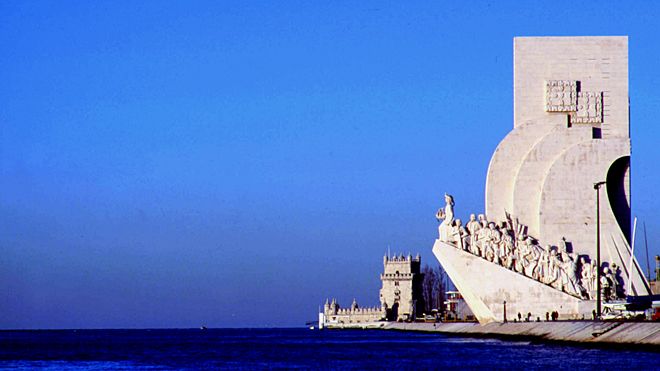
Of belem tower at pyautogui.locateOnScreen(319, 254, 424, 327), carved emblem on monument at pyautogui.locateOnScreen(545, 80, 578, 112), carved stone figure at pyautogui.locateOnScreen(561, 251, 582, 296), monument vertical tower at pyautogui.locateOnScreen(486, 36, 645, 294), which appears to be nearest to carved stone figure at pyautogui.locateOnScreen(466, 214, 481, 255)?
monument vertical tower at pyautogui.locateOnScreen(486, 36, 645, 294)

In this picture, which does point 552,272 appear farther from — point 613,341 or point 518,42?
point 613,341

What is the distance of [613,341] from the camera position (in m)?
33.3

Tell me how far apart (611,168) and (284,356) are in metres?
17.1

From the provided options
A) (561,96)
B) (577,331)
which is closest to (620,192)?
(561,96)

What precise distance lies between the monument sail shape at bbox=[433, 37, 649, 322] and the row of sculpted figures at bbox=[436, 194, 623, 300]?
3cm

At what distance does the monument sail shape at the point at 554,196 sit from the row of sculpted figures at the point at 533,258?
34 millimetres

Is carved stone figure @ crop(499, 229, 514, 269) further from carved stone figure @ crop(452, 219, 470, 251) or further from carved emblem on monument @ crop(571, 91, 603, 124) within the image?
carved emblem on monument @ crop(571, 91, 603, 124)

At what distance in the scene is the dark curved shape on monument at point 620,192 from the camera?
50469 millimetres

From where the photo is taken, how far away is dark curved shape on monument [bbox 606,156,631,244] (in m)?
50.5

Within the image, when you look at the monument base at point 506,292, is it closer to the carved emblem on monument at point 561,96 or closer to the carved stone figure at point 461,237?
the carved stone figure at point 461,237

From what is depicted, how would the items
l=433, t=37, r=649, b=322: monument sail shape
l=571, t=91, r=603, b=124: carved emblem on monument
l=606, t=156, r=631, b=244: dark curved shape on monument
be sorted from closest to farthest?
l=433, t=37, r=649, b=322: monument sail shape
l=571, t=91, r=603, b=124: carved emblem on monument
l=606, t=156, r=631, b=244: dark curved shape on monument

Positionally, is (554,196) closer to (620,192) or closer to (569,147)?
(569,147)

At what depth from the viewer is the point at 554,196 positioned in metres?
48.4

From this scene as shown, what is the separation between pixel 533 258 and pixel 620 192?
540 cm
